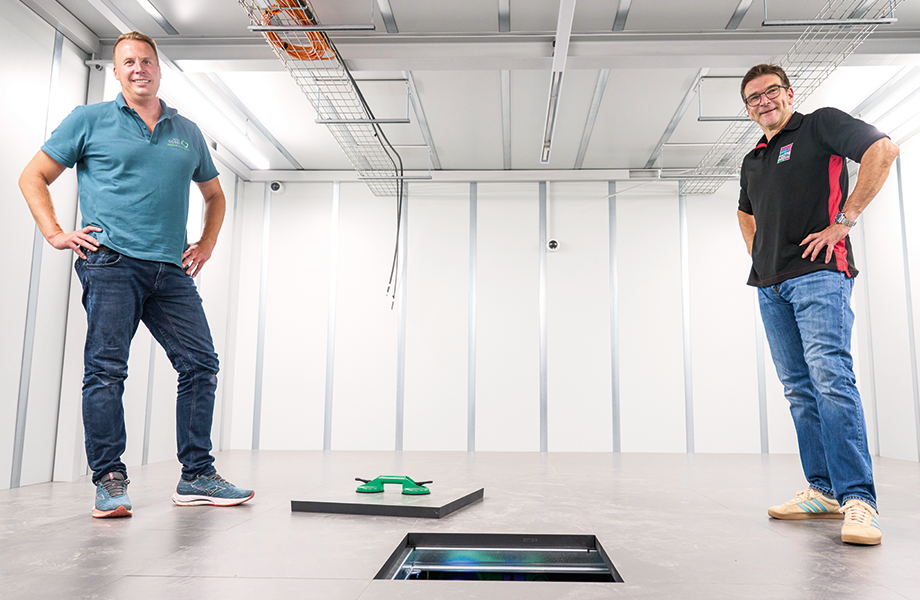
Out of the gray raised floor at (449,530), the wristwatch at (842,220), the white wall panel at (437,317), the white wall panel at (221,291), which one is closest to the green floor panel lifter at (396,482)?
the gray raised floor at (449,530)

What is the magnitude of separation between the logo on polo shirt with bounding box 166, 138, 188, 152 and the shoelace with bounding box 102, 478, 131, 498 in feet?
→ 4.14

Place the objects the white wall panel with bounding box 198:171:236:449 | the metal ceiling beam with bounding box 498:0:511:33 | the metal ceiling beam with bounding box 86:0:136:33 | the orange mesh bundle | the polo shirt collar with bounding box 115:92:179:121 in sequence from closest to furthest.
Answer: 1. the polo shirt collar with bounding box 115:92:179:121
2. the orange mesh bundle
3. the metal ceiling beam with bounding box 86:0:136:33
4. the metal ceiling beam with bounding box 498:0:511:33
5. the white wall panel with bounding box 198:171:236:449

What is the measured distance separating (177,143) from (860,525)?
2680 millimetres

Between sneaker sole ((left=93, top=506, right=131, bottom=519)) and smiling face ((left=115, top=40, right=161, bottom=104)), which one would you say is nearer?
sneaker sole ((left=93, top=506, right=131, bottom=519))

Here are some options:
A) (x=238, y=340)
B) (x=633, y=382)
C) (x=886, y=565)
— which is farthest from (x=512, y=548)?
(x=238, y=340)

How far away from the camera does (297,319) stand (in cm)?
596

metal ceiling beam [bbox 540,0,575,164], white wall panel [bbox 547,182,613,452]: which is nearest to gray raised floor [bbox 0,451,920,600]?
metal ceiling beam [bbox 540,0,575,164]

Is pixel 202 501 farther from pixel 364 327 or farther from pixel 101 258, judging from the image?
pixel 364 327

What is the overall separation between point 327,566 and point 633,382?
15.7 ft

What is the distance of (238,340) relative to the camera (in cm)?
593

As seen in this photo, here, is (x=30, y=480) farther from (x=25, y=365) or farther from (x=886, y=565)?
(x=886, y=565)

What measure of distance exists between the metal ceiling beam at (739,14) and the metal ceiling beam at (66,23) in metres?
3.87

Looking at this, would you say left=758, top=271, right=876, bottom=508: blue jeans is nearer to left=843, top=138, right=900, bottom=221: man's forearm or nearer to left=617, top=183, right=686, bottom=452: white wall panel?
left=843, top=138, right=900, bottom=221: man's forearm

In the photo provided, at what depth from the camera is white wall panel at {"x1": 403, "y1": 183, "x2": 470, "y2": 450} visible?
227 inches
